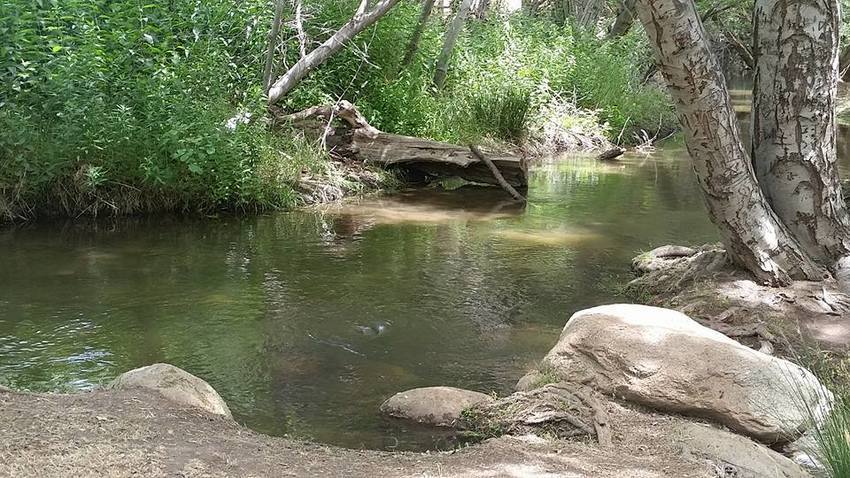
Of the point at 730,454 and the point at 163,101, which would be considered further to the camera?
the point at 163,101

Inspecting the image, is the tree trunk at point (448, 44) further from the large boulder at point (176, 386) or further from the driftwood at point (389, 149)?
the large boulder at point (176, 386)

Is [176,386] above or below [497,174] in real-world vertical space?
below

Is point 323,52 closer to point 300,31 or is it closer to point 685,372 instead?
point 300,31

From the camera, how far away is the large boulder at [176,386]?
13.1 ft

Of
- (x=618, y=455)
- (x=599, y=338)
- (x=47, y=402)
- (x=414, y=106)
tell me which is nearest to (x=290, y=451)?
(x=47, y=402)

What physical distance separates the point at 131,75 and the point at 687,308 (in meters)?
6.42

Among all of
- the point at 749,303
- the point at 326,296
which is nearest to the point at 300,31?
the point at 326,296

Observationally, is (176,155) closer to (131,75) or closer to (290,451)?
(131,75)

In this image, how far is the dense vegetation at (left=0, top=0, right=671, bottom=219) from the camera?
865 centimetres

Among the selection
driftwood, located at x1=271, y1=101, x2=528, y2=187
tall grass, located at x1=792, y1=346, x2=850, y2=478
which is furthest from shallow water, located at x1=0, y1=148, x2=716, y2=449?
tall grass, located at x1=792, y1=346, x2=850, y2=478

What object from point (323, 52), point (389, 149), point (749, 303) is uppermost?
point (323, 52)

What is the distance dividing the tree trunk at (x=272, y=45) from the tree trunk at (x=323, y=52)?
24cm

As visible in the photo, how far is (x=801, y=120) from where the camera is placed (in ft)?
19.3

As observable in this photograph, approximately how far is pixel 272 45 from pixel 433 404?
689 centimetres
